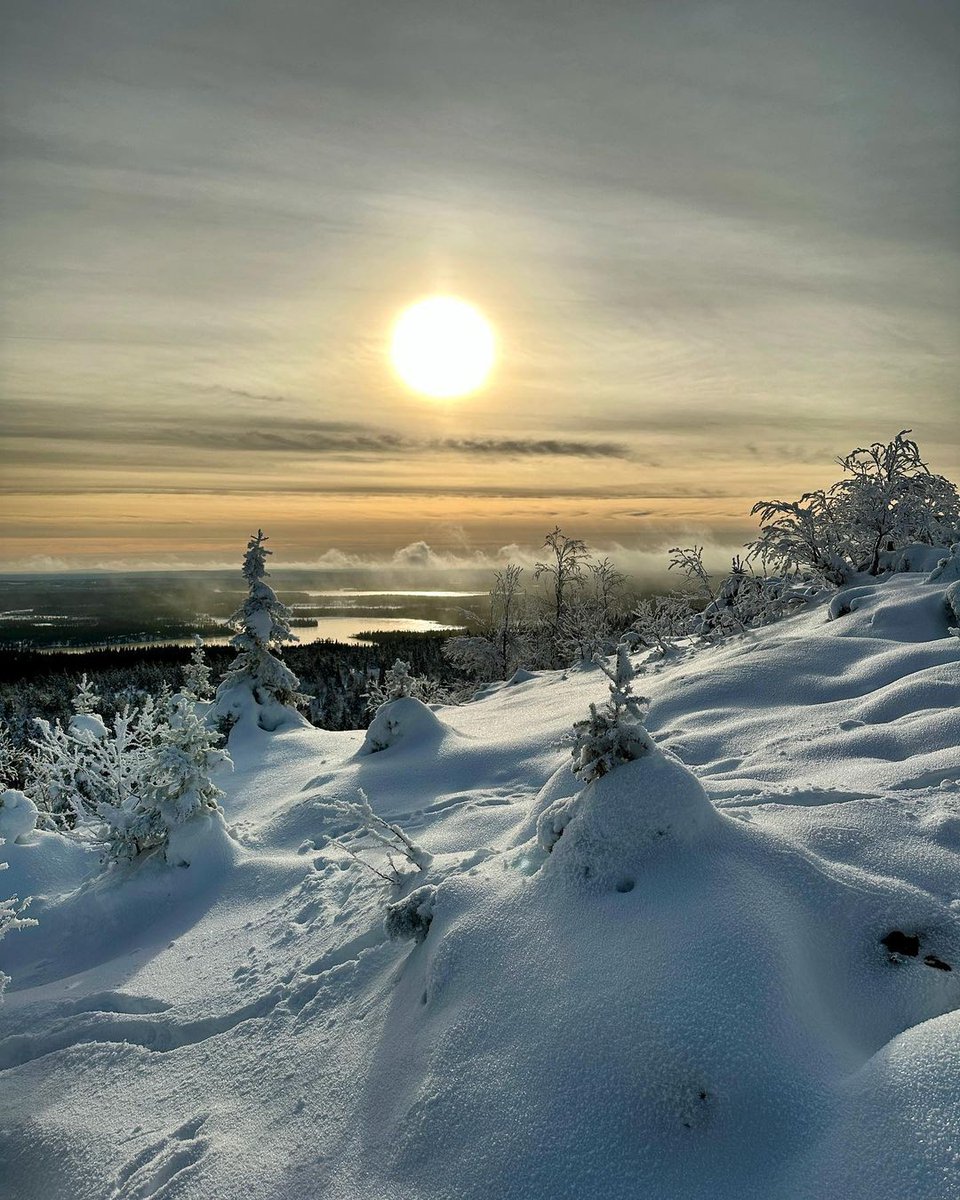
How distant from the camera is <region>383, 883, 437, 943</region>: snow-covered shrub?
4.75 m

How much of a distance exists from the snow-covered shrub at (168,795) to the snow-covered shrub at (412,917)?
4.91m

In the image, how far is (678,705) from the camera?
324 inches

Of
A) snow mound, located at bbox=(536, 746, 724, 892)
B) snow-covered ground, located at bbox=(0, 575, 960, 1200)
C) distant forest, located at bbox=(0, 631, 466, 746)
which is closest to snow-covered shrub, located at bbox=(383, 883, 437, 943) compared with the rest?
snow-covered ground, located at bbox=(0, 575, 960, 1200)

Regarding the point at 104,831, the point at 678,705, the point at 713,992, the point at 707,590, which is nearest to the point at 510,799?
the point at 678,705

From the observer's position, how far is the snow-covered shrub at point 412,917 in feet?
15.6

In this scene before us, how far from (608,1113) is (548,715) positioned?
8009mm

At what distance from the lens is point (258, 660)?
67.9 feet

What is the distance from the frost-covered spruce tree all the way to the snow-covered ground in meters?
12.5

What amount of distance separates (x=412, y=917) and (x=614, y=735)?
202 centimetres

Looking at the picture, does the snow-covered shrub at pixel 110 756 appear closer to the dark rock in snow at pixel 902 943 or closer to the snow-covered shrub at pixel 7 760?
the dark rock in snow at pixel 902 943

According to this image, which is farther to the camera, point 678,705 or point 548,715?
point 548,715

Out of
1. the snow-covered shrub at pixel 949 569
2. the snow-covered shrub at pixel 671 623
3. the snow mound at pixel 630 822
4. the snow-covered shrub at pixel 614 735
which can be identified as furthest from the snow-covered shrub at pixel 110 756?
the snow-covered shrub at pixel 949 569

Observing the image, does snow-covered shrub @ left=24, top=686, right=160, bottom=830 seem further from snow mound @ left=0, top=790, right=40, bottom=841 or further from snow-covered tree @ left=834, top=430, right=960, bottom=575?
snow-covered tree @ left=834, top=430, right=960, bottom=575

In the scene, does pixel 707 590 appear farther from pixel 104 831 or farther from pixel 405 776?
pixel 104 831
